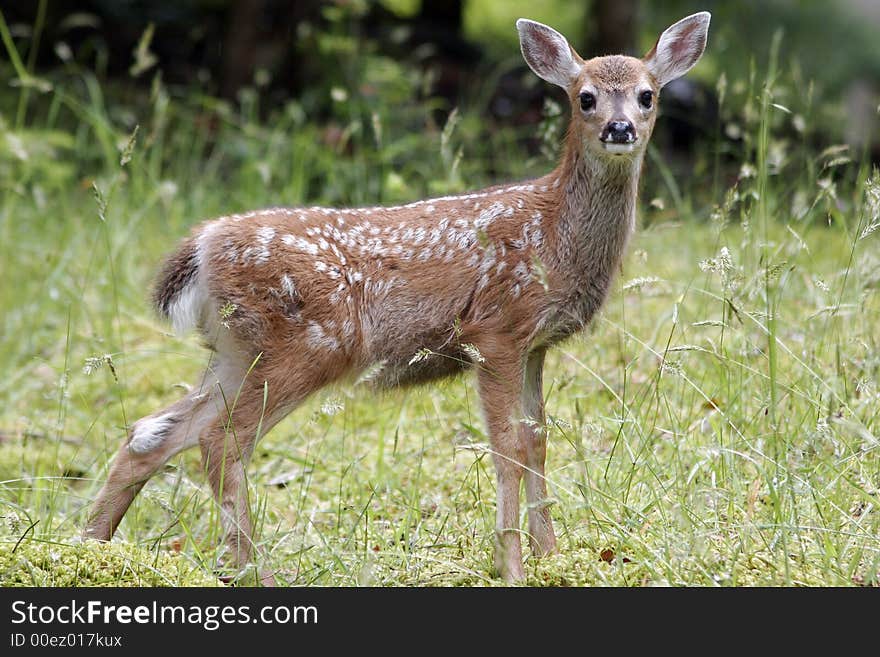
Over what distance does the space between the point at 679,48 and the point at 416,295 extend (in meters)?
1.34

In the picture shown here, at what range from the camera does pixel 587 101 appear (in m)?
4.00

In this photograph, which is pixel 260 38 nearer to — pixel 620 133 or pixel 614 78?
pixel 614 78

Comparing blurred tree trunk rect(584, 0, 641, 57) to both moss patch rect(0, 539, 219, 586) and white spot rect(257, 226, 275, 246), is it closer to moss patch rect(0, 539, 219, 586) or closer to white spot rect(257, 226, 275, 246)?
white spot rect(257, 226, 275, 246)

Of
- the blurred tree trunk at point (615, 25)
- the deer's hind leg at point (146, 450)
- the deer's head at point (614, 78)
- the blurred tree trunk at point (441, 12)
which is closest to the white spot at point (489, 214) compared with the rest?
the deer's head at point (614, 78)

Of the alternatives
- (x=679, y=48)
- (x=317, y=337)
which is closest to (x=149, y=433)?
(x=317, y=337)

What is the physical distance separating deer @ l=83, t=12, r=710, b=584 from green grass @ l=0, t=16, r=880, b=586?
0.40 ft

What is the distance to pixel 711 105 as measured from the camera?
9812 mm

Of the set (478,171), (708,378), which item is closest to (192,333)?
(708,378)

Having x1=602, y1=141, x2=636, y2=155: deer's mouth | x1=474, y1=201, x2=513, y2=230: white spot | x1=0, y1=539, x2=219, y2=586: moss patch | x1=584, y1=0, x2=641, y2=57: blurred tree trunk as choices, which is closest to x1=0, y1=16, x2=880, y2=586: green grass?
x1=0, y1=539, x2=219, y2=586: moss patch

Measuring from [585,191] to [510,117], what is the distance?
599cm

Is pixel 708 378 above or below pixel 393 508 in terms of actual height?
above

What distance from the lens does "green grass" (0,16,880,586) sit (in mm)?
3354

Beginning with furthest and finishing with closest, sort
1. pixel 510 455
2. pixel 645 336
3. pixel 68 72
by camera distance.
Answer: pixel 68 72
pixel 645 336
pixel 510 455

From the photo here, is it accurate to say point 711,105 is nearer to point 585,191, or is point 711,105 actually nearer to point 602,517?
point 585,191
